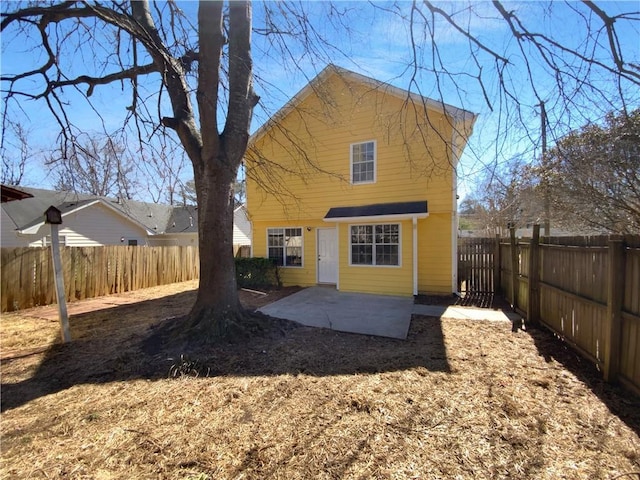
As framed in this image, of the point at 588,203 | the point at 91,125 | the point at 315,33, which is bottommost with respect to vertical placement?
the point at 588,203

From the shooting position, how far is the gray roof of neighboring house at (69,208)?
15.8 meters

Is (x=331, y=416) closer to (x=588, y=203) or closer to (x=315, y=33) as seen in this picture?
(x=315, y=33)

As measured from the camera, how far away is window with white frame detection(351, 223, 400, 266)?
955cm

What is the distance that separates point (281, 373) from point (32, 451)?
93.5 inches

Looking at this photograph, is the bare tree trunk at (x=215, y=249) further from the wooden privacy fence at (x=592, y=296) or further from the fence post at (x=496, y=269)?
the fence post at (x=496, y=269)

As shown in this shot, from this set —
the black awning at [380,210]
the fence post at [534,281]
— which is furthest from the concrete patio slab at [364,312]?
the black awning at [380,210]

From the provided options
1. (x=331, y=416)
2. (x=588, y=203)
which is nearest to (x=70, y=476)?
(x=331, y=416)

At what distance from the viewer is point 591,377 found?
3740mm

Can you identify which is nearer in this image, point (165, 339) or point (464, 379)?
point (464, 379)

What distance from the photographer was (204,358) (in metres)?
4.30

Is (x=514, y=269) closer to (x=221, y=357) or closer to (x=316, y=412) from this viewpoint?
(x=316, y=412)

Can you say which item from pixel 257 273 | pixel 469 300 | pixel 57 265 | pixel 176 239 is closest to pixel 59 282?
pixel 57 265

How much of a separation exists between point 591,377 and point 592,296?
1.07 meters

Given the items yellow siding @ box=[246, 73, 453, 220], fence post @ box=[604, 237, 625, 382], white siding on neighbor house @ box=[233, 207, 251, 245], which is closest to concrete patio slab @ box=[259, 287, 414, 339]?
fence post @ box=[604, 237, 625, 382]
